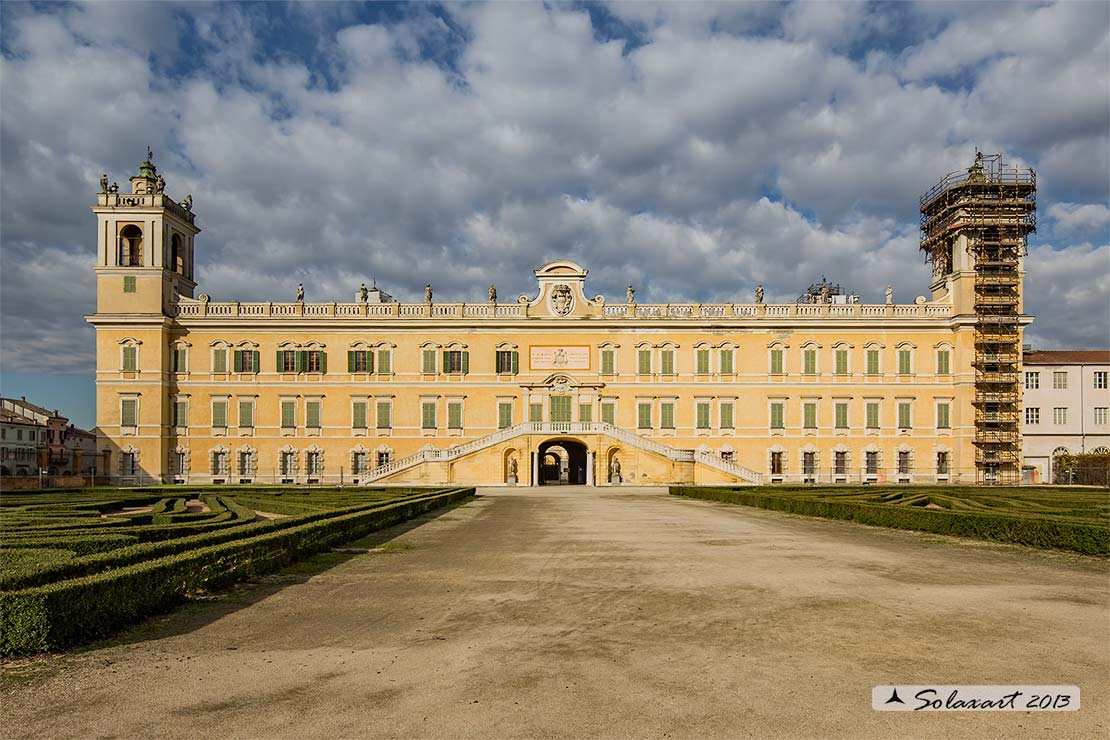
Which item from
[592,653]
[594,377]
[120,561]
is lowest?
[592,653]

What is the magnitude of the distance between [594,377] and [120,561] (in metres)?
45.0

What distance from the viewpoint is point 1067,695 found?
7258 mm

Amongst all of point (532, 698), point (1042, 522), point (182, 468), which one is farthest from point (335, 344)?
point (532, 698)

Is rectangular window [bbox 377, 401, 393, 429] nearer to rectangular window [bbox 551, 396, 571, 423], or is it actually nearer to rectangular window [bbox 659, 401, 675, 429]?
rectangular window [bbox 551, 396, 571, 423]

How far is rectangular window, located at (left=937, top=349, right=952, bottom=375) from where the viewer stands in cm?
5488

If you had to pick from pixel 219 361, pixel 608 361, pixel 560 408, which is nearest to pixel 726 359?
pixel 608 361

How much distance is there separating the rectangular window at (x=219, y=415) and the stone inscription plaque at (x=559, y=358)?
21.1m

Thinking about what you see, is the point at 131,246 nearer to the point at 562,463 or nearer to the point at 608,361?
the point at 608,361

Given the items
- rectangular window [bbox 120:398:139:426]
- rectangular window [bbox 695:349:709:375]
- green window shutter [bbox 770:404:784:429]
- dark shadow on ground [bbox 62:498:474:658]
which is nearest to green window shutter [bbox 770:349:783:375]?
green window shutter [bbox 770:404:784:429]

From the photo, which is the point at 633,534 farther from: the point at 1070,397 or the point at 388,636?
the point at 1070,397

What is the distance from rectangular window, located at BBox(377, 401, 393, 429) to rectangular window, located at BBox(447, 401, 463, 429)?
13.2 feet

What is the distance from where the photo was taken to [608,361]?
55000 mm

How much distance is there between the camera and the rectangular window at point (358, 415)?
5484cm

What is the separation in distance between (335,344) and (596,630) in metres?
48.6
